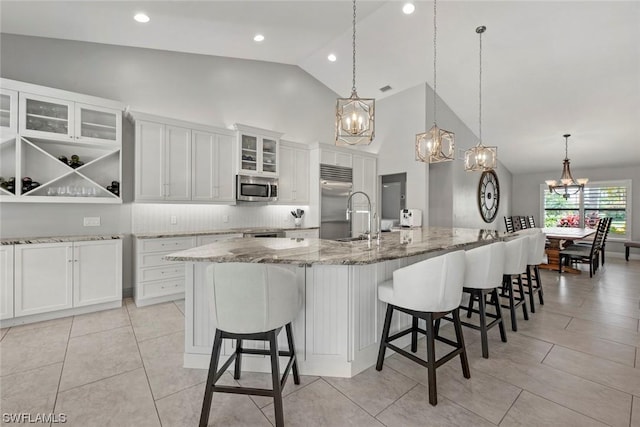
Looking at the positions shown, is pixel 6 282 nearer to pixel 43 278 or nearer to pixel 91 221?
pixel 43 278

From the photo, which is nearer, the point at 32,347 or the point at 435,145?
the point at 32,347

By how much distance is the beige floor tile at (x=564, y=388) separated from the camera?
1.70 metres

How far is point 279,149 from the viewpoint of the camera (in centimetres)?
512

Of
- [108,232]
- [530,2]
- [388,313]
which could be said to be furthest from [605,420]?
[108,232]

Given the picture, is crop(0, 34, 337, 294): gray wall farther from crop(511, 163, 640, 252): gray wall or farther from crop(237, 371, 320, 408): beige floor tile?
crop(511, 163, 640, 252): gray wall

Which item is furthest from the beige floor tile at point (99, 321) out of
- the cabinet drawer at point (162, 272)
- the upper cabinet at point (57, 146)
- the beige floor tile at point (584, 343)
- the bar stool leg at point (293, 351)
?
the beige floor tile at point (584, 343)

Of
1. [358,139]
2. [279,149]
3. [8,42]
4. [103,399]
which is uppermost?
[8,42]

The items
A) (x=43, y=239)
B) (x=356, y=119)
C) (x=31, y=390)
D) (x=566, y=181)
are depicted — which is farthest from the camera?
(x=566, y=181)

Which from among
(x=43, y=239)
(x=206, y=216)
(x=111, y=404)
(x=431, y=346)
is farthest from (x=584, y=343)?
(x=43, y=239)

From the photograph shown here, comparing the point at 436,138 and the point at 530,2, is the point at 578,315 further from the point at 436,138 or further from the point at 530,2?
the point at 530,2

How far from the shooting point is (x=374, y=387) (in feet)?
6.32

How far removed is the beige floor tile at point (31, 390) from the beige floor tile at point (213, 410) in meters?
0.72

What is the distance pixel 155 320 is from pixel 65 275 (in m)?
1.13

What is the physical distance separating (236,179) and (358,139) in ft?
8.19
